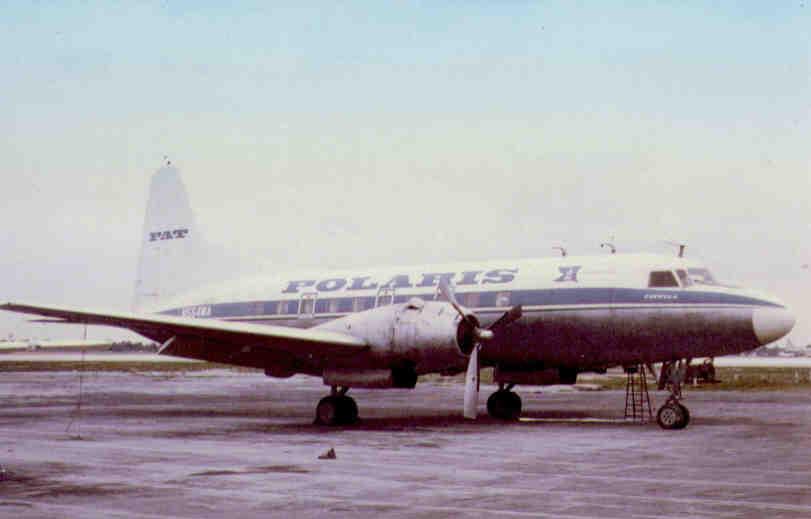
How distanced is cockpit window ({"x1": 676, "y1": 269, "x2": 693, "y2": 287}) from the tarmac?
3.03 m

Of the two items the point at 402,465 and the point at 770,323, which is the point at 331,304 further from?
the point at 402,465

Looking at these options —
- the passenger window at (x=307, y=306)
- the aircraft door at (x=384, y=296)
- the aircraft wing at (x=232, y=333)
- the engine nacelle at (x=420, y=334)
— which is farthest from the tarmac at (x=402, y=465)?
the aircraft door at (x=384, y=296)

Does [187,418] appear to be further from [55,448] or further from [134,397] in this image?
[134,397]

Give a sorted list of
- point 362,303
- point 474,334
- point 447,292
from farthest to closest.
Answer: point 362,303 < point 447,292 < point 474,334

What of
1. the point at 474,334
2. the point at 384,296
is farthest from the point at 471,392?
the point at 384,296

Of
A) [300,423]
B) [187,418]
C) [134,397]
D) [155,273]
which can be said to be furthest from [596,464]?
[134,397]

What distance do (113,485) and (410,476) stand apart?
12.0 feet

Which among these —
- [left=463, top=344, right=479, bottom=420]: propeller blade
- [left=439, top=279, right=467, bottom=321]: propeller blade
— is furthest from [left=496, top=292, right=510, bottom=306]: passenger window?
[left=463, top=344, right=479, bottom=420]: propeller blade

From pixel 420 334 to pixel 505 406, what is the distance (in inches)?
195

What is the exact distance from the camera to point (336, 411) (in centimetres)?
2309

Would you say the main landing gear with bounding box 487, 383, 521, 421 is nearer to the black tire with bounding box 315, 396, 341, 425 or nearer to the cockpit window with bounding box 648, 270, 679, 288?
the black tire with bounding box 315, 396, 341, 425

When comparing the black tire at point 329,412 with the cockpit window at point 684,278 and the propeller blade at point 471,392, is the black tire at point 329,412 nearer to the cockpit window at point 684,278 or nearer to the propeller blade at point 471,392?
the propeller blade at point 471,392

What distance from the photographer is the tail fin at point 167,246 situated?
1254 inches

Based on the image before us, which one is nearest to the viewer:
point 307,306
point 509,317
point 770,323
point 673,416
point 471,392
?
point 770,323
